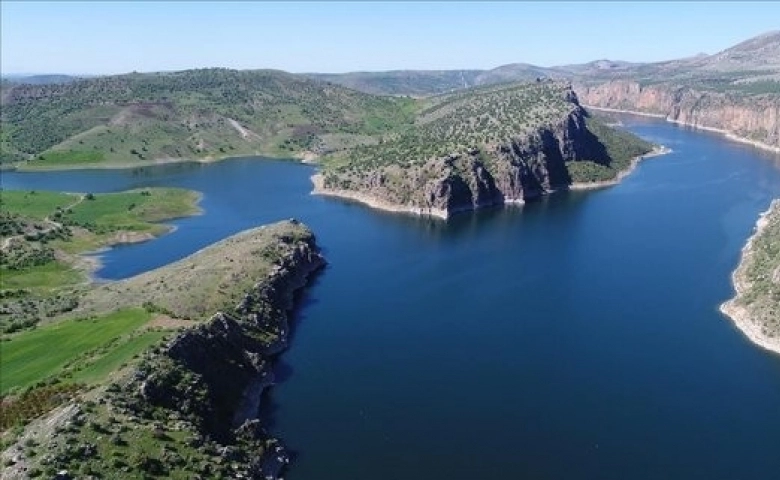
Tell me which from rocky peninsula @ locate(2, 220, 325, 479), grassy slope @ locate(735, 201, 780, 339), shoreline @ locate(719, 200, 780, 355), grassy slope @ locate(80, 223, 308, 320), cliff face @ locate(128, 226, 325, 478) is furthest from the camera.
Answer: grassy slope @ locate(735, 201, 780, 339)

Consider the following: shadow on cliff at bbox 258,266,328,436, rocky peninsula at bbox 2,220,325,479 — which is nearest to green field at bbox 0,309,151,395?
rocky peninsula at bbox 2,220,325,479

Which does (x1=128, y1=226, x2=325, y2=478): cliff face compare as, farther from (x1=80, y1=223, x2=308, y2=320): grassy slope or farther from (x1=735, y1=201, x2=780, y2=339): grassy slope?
(x1=735, y1=201, x2=780, y2=339): grassy slope

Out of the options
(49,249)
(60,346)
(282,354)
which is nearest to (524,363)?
(282,354)

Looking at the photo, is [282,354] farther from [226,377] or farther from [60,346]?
[60,346]

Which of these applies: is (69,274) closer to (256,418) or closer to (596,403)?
(256,418)

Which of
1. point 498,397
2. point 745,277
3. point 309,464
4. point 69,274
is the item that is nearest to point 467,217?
point 745,277
